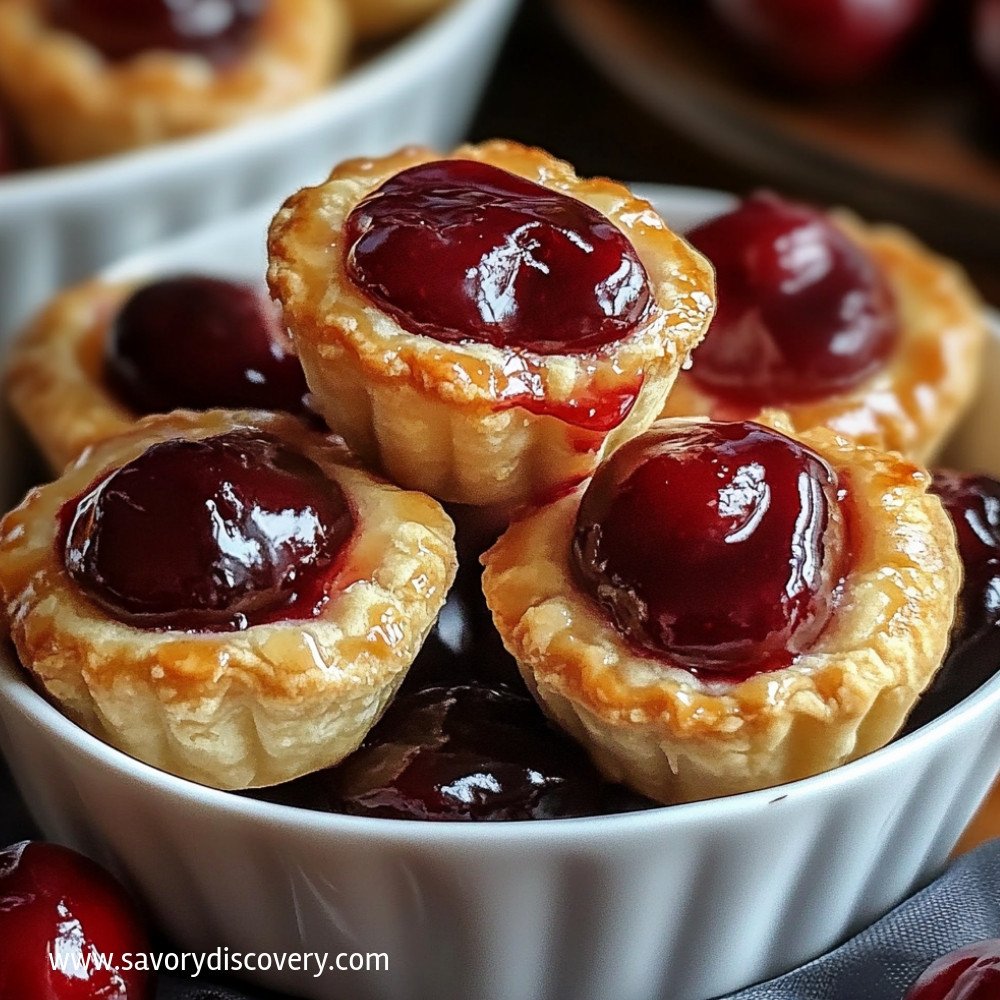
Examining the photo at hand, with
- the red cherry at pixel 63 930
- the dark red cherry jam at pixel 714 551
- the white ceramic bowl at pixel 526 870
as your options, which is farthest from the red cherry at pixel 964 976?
the red cherry at pixel 63 930

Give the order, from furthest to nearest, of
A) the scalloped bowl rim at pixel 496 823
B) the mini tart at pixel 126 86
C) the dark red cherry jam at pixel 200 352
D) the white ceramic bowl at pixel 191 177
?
the mini tart at pixel 126 86, the white ceramic bowl at pixel 191 177, the dark red cherry jam at pixel 200 352, the scalloped bowl rim at pixel 496 823

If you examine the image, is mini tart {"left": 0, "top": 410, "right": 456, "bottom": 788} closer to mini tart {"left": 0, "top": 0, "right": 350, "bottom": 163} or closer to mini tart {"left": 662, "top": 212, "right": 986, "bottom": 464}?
mini tart {"left": 662, "top": 212, "right": 986, "bottom": 464}

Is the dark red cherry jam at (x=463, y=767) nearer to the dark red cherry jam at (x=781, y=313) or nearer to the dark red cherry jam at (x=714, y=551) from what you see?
the dark red cherry jam at (x=714, y=551)

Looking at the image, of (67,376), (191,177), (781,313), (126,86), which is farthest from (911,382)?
(126,86)

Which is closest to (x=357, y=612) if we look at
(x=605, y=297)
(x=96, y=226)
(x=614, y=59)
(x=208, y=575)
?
(x=208, y=575)

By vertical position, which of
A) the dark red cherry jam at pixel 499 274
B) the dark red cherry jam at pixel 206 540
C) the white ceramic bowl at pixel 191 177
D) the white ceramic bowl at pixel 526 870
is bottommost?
the white ceramic bowl at pixel 191 177

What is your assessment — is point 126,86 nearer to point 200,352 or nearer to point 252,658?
point 200,352

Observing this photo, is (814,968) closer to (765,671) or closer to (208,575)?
(765,671)

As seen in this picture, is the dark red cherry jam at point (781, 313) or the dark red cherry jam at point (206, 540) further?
the dark red cherry jam at point (781, 313)
